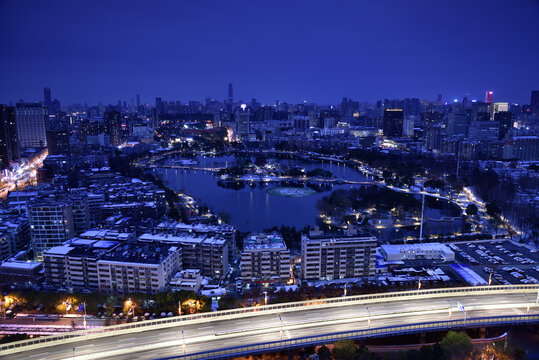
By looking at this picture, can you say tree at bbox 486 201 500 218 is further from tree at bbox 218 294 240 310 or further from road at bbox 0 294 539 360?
tree at bbox 218 294 240 310

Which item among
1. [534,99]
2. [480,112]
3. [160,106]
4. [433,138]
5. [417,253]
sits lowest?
[417,253]

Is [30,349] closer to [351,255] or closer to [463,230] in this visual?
[351,255]

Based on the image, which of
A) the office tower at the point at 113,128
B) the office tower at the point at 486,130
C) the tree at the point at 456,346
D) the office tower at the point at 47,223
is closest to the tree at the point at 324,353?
the tree at the point at 456,346

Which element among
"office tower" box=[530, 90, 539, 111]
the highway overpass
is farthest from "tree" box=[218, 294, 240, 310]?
"office tower" box=[530, 90, 539, 111]

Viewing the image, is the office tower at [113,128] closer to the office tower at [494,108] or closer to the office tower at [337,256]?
the office tower at [337,256]

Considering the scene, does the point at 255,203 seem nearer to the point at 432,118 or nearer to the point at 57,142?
the point at 57,142

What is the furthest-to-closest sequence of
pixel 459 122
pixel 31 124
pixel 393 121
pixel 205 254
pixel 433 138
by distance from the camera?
pixel 393 121 → pixel 459 122 → pixel 433 138 → pixel 31 124 → pixel 205 254

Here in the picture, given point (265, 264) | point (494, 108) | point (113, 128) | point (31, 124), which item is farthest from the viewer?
point (494, 108)

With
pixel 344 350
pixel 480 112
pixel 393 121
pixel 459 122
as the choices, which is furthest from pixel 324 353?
pixel 480 112
